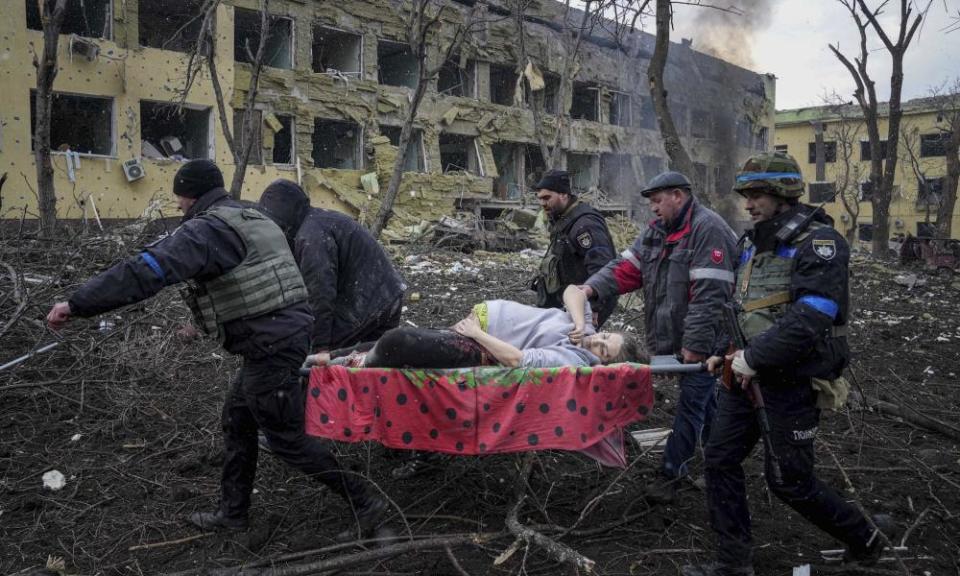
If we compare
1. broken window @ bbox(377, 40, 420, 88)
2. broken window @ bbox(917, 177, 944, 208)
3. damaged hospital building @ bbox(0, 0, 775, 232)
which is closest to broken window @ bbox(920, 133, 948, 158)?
broken window @ bbox(917, 177, 944, 208)

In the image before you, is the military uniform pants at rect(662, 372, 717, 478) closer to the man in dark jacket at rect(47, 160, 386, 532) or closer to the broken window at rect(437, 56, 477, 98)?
the man in dark jacket at rect(47, 160, 386, 532)

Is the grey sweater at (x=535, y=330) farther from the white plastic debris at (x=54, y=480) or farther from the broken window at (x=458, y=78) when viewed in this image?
the broken window at (x=458, y=78)

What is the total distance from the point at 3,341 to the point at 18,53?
11464 mm

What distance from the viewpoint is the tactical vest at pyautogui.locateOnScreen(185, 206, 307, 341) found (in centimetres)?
311

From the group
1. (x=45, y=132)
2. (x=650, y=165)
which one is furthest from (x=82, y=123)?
(x=650, y=165)

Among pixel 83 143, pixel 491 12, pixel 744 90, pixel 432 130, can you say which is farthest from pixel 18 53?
pixel 744 90

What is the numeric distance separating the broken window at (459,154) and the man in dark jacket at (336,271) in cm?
1835

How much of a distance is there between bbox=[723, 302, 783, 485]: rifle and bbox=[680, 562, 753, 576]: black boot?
411mm

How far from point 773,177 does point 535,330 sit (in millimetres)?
1489

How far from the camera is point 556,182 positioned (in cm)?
457

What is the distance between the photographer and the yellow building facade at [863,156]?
35.2 metres

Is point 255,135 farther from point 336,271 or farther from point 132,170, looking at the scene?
point 336,271

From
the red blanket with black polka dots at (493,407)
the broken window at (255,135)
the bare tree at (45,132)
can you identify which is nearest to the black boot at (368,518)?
the red blanket with black polka dots at (493,407)

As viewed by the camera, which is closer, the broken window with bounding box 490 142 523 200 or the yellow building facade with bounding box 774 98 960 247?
the broken window with bounding box 490 142 523 200
